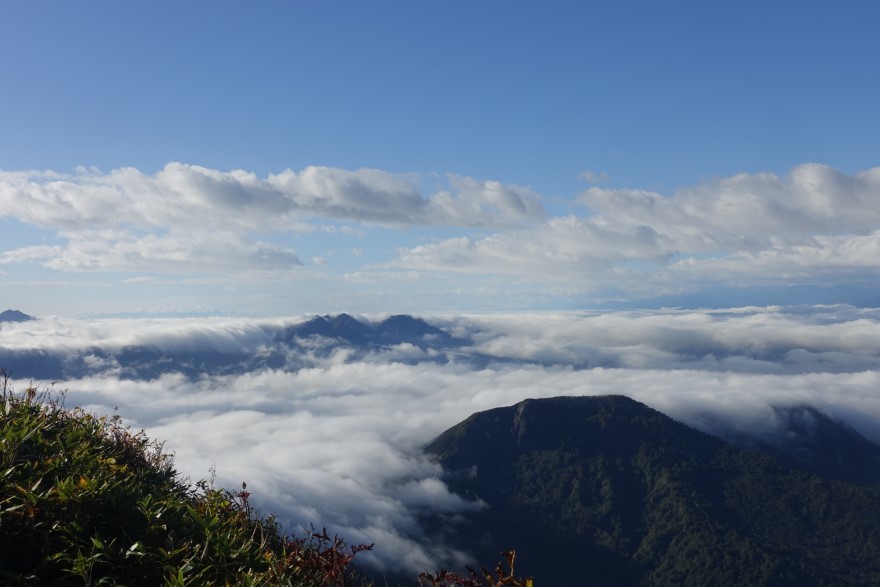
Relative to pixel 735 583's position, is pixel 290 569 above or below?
above

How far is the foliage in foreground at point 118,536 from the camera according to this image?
6902 millimetres

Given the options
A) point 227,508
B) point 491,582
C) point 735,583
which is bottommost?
point 735,583

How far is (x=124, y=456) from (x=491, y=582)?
383 inches

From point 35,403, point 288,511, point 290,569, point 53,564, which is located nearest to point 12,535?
point 53,564

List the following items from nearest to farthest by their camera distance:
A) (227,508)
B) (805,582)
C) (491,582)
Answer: (491,582)
(227,508)
(805,582)

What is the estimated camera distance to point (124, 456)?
12.1 m

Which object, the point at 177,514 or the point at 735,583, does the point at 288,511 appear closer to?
the point at 735,583

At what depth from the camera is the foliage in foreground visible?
690 cm

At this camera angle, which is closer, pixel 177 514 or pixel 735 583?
pixel 177 514

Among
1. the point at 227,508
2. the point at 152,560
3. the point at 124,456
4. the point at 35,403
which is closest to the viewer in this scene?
the point at 152,560

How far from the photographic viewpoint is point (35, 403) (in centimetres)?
1303

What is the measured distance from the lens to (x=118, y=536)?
25.7ft

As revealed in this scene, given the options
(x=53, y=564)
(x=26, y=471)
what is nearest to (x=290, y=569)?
(x=53, y=564)

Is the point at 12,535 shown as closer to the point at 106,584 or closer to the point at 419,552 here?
the point at 106,584
